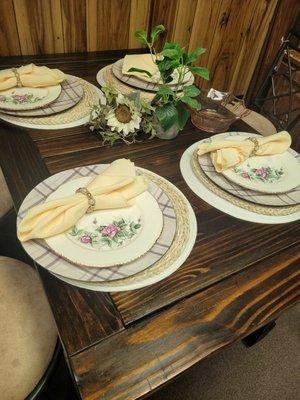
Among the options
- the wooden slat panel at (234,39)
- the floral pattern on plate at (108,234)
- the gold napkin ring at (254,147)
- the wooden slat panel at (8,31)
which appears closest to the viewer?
the floral pattern on plate at (108,234)

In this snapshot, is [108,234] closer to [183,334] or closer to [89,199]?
[89,199]

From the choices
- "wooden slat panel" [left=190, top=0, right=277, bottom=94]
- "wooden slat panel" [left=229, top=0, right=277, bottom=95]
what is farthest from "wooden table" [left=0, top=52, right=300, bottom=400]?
"wooden slat panel" [left=229, top=0, right=277, bottom=95]

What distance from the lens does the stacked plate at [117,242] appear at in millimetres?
502

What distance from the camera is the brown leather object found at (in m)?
0.69

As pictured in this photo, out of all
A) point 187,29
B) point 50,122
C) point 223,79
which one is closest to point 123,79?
point 50,122

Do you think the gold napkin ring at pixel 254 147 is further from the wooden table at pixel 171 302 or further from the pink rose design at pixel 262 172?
the wooden table at pixel 171 302

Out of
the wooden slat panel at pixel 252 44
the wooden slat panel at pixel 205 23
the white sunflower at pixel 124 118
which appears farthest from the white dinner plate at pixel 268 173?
the wooden slat panel at pixel 252 44

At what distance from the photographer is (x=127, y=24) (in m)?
1.43

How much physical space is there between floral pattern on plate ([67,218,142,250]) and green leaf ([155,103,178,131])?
0.95ft

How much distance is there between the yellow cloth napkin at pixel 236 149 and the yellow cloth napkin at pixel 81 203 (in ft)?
0.74

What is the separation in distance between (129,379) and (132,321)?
84 mm

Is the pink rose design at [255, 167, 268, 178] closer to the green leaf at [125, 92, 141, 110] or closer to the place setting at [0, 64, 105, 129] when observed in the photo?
the green leaf at [125, 92, 141, 110]

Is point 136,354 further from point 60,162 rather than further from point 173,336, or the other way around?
point 60,162

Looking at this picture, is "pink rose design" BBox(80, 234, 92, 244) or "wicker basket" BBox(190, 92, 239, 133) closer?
"pink rose design" BBox(80, 234, 92, 244)
